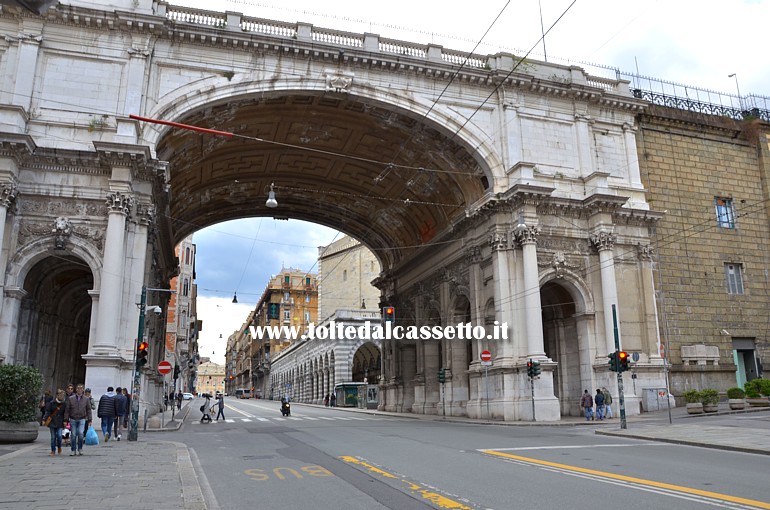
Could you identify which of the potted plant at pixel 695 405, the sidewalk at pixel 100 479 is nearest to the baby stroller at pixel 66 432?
the sidewalk at pixel 100 479

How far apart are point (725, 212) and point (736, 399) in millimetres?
13143

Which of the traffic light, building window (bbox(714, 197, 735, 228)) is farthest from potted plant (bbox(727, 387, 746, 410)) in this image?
the traffic light

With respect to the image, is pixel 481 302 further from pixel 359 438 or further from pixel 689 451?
pixel 689 451

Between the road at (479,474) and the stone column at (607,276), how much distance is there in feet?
41.7

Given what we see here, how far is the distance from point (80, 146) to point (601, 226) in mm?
23047

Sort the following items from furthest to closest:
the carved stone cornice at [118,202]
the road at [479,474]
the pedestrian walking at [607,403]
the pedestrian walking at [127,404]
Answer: the pedestrian walking at [607,403]
the carved stone cornice at [118,202]
the pedestrian walking at [127,404]
the road at [479,474]

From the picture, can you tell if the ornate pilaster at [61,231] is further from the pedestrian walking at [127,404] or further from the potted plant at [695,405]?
the potted plant at [695,405]

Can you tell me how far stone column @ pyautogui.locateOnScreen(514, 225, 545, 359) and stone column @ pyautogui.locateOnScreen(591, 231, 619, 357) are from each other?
Answer: 3.49 meters

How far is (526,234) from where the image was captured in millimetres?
28547

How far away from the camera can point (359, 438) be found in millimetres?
18484

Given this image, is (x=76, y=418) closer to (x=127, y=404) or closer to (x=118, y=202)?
(x=127, y=404)

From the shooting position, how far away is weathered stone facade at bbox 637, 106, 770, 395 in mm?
32969

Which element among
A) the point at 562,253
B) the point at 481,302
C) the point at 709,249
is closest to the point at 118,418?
the point at 481,302

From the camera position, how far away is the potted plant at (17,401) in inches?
633
